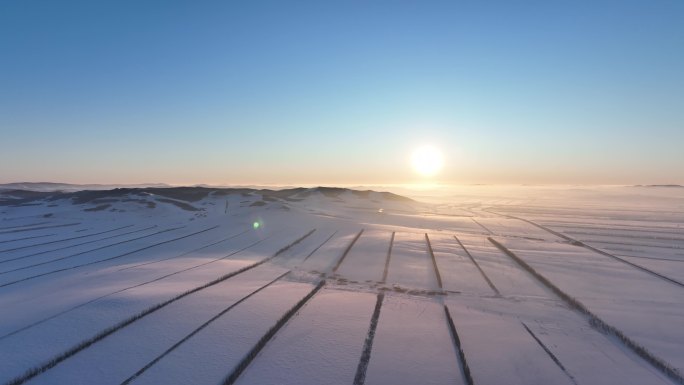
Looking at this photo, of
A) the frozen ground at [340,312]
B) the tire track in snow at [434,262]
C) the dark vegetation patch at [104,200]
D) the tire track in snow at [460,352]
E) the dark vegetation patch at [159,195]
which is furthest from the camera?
the dark vegetation patch at [159,195]

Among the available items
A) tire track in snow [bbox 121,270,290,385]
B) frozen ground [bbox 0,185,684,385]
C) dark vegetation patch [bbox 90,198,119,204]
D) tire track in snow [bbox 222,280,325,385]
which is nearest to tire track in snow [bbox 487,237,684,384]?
frozen ground [bbox 0,185,684,385]

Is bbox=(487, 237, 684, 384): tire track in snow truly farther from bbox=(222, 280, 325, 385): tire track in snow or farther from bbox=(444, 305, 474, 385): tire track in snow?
bbox=(222, 280, 325, 385): tire track in snow

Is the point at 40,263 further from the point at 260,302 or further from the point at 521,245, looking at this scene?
the point at 521,245

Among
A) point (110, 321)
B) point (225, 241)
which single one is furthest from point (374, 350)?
point (225, 241)

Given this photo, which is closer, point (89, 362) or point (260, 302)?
point (89, 362)

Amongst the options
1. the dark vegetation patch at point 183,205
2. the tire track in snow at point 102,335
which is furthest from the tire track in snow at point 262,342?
the dark vegetation patch at point 183,205

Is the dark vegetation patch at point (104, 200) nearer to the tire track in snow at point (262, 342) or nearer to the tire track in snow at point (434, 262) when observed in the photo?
the tire track in snow at point (434, 262)

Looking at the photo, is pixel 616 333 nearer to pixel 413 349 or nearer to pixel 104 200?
pixel 413 349

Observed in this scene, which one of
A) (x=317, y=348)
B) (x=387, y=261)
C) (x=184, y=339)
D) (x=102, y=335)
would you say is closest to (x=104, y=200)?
(x=387, y=261)
